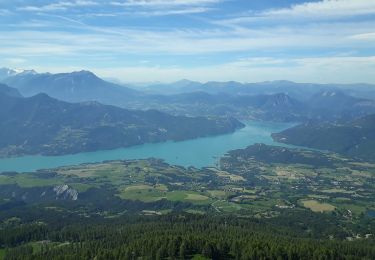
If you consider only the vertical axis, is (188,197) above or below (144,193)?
above

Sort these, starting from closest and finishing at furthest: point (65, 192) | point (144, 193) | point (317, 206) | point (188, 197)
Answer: point (317, 206) → point (188, 197) → point (144, 193) → point (65, 192)

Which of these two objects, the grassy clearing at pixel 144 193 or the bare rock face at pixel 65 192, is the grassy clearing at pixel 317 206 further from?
the bare rock face at pixel 65 192

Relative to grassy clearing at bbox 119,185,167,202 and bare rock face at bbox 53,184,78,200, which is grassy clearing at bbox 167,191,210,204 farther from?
bare rock face at bbox 53,184,78,200

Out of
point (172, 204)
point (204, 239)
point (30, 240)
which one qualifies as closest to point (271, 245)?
point (204, 239)

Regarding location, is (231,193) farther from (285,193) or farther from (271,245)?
(271,245)

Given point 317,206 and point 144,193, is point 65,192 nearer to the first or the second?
point 144,193

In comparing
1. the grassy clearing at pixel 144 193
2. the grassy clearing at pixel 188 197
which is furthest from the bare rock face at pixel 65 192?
the grassy clearing at pixel 188 197

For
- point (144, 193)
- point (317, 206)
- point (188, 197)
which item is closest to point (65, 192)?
point (144, 193)
